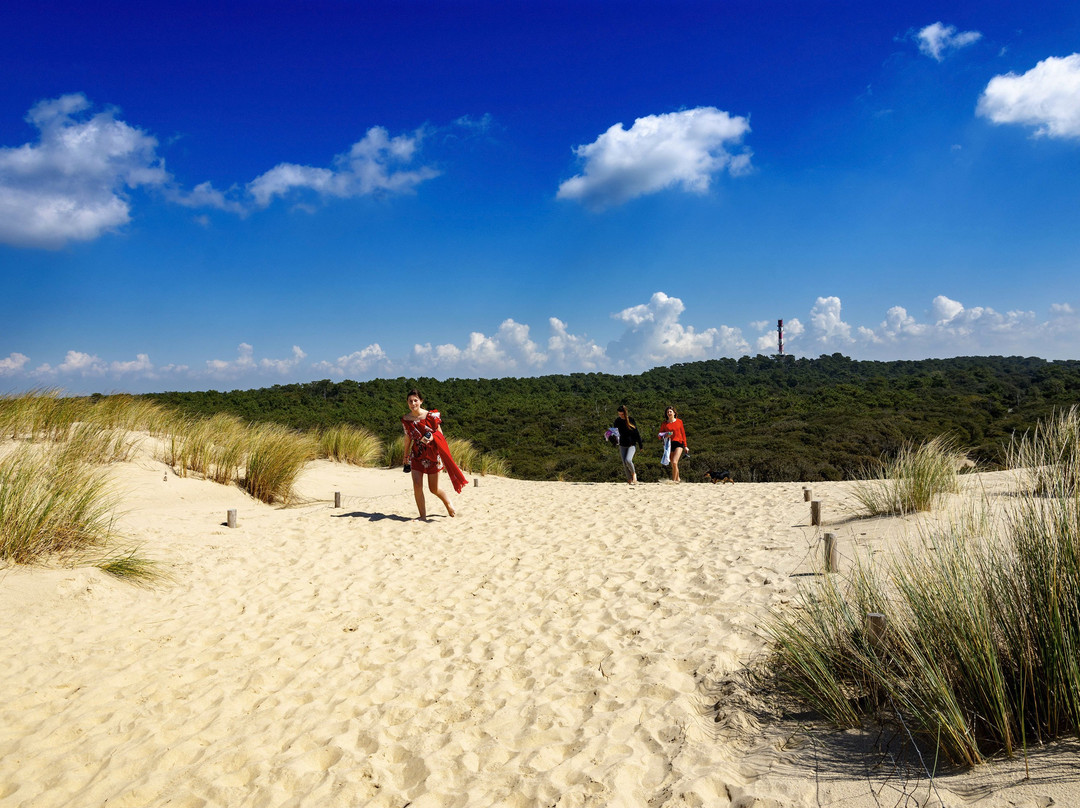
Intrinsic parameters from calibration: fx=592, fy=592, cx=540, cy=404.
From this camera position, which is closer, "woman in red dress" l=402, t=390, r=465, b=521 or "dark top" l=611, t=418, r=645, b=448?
"woman in red dress" l=402, t=390, r=465, b=521

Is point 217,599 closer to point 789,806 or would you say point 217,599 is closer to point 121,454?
point 789,806

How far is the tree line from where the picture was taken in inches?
881

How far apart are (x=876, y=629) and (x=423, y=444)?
662cm

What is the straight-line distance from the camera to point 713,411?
38281mm

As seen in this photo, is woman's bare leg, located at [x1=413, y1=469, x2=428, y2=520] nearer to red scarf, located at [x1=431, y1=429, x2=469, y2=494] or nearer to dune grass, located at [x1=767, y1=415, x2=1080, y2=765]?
red scarf, located at [x1=431, y1=429, x2=469, y2=494]

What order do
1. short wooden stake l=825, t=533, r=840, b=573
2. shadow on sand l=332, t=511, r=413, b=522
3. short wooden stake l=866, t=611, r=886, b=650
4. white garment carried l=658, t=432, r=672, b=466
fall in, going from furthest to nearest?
white garment carried l=658, t=432, r=672, b=466, shadow on sand l=332, t=511, r=413, b=522, short wooden stake l=825, t=533, r=840, b=573, short wooden stake l=866, t=611, r=886, b=650

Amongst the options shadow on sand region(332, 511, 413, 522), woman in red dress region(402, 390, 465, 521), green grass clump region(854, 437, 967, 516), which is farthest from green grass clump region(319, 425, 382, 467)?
green grass clump region(854, 437, 967, 516)

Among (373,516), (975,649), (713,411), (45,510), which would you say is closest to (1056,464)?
(975,649)

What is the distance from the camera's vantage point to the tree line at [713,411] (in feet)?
73.4

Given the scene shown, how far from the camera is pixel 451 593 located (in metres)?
5.99

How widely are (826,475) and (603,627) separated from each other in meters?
16.2

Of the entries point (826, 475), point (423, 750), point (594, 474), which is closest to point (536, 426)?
point (594, 474)

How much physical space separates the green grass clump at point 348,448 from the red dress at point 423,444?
853 cm

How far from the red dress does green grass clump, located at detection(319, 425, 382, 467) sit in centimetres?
853
